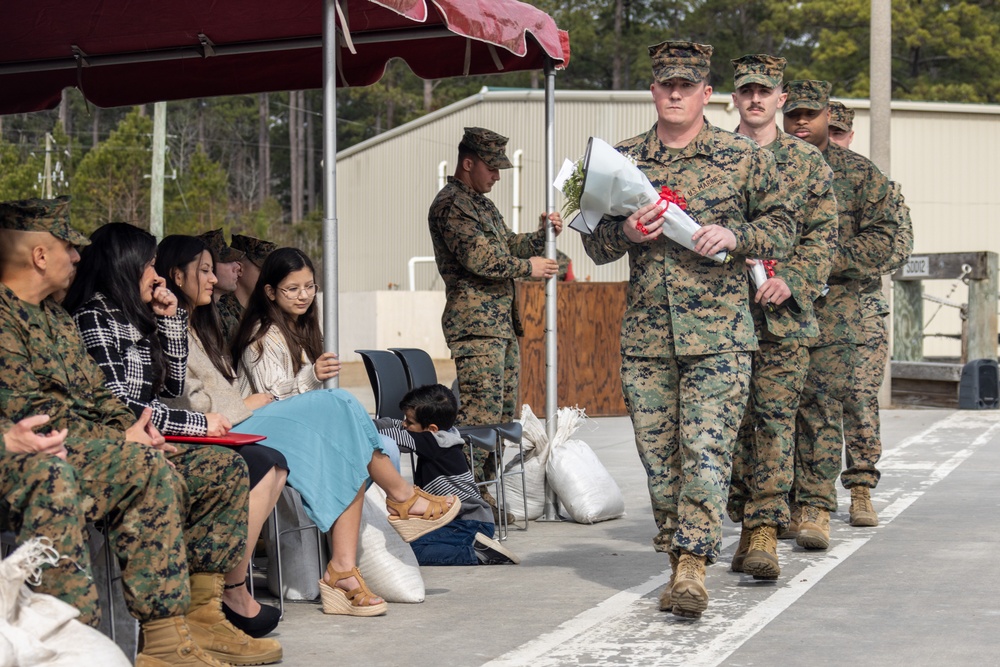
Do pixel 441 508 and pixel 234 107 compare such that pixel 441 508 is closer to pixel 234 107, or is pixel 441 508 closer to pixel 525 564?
pixel 525 564

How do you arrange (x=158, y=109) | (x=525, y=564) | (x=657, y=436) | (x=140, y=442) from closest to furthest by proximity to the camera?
(x=140, y=442) → (x=657, y=436) → (x=525, y=564) → (x=158, y=109)

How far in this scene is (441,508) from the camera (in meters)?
6.11

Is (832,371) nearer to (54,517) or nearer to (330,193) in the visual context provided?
(330,193)

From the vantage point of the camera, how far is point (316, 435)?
5.69m

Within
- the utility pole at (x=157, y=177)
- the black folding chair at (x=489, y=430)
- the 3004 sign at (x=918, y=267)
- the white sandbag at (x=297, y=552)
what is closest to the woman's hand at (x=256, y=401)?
the white sandbag at (x=297, y=552)

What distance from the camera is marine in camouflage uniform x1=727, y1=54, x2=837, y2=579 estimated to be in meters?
6.52

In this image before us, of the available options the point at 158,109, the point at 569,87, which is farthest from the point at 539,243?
the point at 569,87

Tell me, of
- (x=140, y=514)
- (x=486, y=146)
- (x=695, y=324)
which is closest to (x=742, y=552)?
(x=695, y=324)

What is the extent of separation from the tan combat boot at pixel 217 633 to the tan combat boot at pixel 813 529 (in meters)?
3.14

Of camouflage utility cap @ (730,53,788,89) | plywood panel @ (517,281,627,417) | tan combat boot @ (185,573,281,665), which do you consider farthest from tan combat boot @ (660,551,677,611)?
plywood panel @ (517,281,627,417)

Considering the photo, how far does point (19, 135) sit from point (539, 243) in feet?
Result: 176

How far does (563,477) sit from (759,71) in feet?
8.66

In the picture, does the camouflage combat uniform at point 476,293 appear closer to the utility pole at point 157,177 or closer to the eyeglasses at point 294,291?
the eyeglasses at point 294,291

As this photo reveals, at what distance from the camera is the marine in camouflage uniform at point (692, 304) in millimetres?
5715
